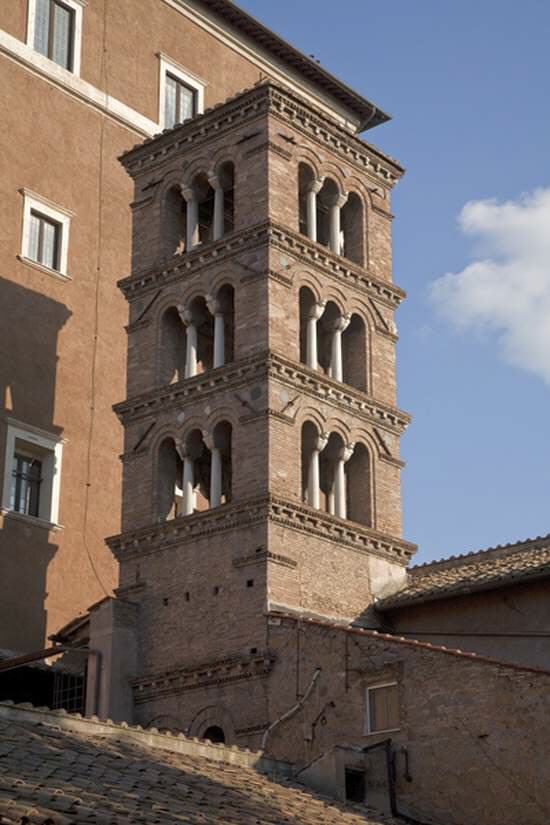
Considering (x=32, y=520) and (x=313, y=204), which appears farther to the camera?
(x=32, y=520)

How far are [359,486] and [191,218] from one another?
5.97 meters

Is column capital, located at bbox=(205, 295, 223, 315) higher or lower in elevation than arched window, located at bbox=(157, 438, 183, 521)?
higher

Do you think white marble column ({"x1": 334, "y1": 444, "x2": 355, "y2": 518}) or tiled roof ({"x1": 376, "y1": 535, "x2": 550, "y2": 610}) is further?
white marble column ({"x1": 334, "y1": 444, "x2": 355, "y2": 518})

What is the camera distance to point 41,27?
34594mm

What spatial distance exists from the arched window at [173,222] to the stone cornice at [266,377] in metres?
3.12

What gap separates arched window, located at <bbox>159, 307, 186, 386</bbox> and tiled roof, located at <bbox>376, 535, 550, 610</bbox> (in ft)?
18.4

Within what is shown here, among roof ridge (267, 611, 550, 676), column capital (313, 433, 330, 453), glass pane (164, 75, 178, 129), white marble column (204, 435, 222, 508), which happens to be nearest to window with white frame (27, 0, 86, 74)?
glass pane (164, 75, 178, 129)

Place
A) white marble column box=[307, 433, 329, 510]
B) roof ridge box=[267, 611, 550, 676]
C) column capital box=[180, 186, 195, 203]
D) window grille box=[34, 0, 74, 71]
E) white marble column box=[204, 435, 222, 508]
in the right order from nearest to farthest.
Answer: roof ridge box=[267, 611, 550, 676] < white marble column box=[204, 435, 222, 508] < white marble column box=[307, 433, 329, 510] < column capital box=[180, 186, 195, 203] < window grille box=[34, 0, 74, 71]

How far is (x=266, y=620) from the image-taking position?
25625 millimetres

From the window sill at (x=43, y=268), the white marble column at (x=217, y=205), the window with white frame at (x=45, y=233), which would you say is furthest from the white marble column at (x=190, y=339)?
the window with white frame at (x=45, y=233)

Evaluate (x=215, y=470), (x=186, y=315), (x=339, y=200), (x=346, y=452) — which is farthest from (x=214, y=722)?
(x=339, y=200)

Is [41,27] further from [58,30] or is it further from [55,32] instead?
[58,30]

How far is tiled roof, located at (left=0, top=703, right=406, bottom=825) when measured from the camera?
53.3 feet

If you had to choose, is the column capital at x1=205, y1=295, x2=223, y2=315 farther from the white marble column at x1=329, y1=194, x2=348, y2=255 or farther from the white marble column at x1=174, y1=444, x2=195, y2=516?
the white marble column at x1=329, y1=194, x2=348, y2=255
